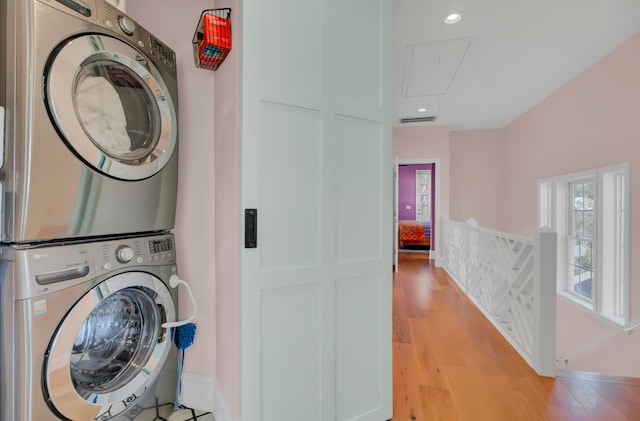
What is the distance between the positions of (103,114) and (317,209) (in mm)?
928

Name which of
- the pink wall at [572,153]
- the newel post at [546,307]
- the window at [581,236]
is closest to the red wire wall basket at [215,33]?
the newel post at [546,307]

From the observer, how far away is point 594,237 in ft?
11.1

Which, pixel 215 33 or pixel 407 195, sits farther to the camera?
pixel 407 195

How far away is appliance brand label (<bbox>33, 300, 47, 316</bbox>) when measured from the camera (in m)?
0.93

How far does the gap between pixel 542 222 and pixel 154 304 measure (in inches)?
217

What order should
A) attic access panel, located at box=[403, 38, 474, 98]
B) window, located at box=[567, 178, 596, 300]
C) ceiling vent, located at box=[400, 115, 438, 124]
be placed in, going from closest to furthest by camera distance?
1. attic access panel, located at box=[403, 38, 474, 98]
2. window, located at box=[567, 178, 596, 300]
3. ceiling vent, located at box=[400, 115, 438, 124]

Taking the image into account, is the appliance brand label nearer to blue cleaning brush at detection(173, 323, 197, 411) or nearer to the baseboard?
blue cleaning brush at detection(173, 323, 197, 411)

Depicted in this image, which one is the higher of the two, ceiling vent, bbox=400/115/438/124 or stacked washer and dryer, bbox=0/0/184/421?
ceiling vent, bbox=400/115/438/124

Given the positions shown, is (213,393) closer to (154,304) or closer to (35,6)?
(154,304)

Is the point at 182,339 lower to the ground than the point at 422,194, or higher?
lower

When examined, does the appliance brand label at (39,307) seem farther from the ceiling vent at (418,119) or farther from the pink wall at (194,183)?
the ceiling vent at (418,119)

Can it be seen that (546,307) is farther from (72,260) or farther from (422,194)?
(422,194)

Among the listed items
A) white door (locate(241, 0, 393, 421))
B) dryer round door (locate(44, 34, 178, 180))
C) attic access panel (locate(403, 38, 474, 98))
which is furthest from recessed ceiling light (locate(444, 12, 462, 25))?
dryer round door (locate(44, 34, 178, 180))

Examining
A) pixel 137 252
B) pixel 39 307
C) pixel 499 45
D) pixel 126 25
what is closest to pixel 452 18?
pixel 499 45
